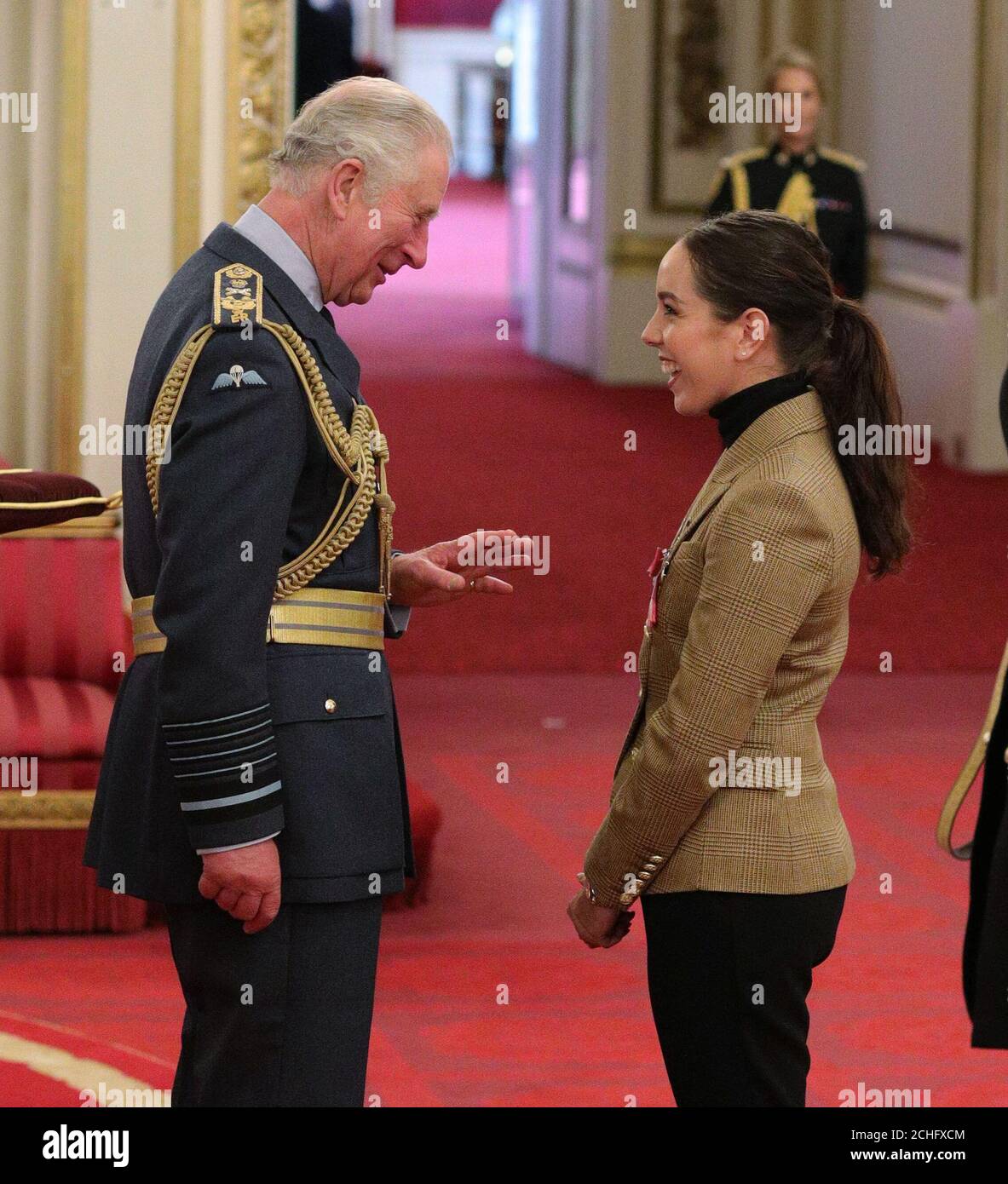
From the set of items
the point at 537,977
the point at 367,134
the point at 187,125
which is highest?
the point at 187,125

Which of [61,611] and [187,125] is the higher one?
[187,125]

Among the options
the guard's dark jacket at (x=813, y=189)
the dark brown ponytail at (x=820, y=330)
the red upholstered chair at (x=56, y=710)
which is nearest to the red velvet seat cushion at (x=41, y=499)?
the red upholstered chair at (x=56, y=710)

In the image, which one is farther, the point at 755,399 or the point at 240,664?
the point at 755,399

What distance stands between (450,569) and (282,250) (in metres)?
0.44

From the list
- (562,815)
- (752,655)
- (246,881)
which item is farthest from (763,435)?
(562,815)

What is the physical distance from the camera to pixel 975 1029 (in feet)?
9.02

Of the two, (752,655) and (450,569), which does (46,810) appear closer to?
(450,569)

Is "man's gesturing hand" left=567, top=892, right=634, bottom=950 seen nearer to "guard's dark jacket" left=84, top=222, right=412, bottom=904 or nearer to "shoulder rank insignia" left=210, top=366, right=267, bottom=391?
"guard's dark jacket" left=84, top=222, right=412, bottom=904

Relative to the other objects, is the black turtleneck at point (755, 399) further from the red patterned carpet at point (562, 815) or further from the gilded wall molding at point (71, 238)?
the gilded wall molding at point (71, 238)

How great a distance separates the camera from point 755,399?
84.1 inches

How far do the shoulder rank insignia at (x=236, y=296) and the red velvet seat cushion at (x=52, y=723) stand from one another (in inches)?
81.4

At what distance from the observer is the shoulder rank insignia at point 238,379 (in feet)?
6.44

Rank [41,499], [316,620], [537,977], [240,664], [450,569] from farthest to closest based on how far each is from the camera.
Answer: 1. [537,977]
2. [41,499]
3. [450,569]
4. [316,620]
5. [240,664]

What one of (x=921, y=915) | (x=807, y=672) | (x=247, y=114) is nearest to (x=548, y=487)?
(x=247, y=114)
